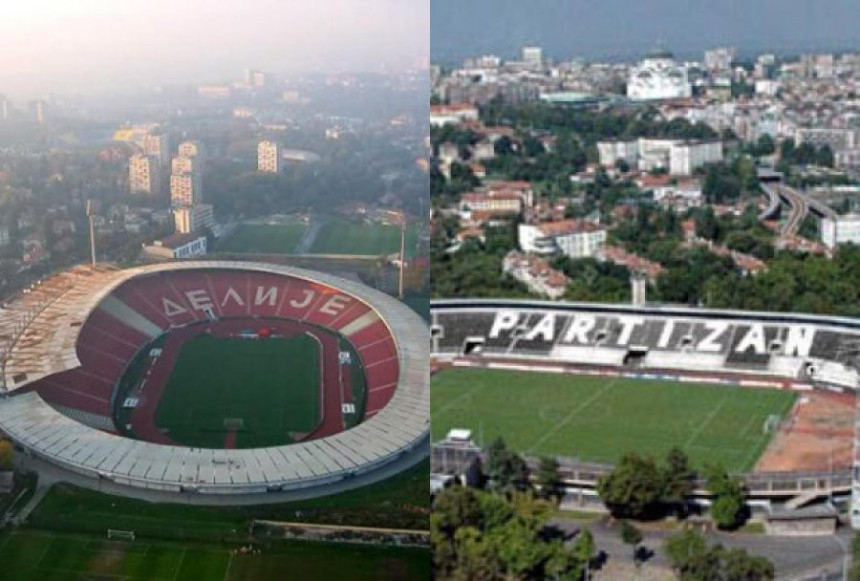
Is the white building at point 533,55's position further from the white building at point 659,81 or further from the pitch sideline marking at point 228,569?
the pitch sideline marking at point 228,569

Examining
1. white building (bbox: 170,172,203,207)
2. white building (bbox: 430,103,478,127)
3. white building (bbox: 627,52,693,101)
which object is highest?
white building (bbox: 627,52,693,101)

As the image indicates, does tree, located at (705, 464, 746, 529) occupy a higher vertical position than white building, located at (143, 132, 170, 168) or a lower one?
lower

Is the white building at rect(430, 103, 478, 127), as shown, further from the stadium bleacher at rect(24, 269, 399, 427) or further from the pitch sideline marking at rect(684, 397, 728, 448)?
the pitch sideline marking at rect(684, 397, 728, 448)

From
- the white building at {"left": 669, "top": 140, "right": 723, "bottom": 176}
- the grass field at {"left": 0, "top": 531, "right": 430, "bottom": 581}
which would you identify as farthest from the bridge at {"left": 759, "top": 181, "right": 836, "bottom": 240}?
the grass field at {"left": 0, "top": 531, "right": 430, "bottom": 581}

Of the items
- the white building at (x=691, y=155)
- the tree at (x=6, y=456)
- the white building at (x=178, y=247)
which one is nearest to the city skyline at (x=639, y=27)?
the white building at (x=691, y=155)

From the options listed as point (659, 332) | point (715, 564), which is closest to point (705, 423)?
point (659, 332)

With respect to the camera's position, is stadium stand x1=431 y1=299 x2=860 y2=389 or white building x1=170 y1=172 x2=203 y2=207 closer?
white building x1=170 y1=172 x2=203 y2=207

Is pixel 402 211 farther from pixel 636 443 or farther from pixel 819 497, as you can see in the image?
pixel 819 497
